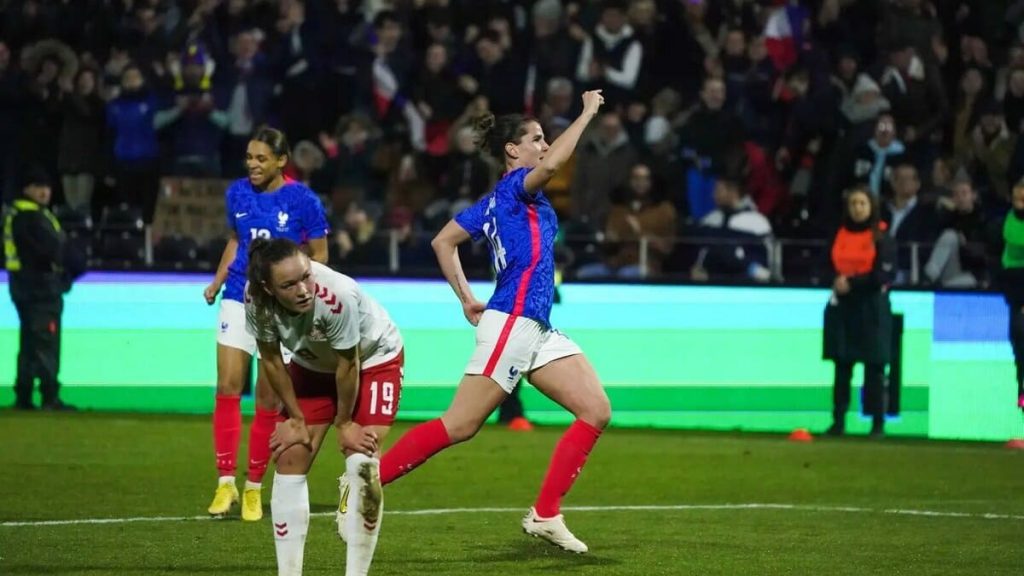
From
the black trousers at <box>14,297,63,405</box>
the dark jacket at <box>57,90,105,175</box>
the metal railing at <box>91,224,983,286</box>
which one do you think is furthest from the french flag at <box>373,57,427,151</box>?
the black trousers at <box>14,297,63,405</box>

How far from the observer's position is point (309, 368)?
25.8 ft

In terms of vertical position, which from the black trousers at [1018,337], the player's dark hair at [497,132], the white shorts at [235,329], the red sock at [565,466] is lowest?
the black trousers at [1018,337]

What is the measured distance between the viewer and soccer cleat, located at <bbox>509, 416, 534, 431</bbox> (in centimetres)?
1700

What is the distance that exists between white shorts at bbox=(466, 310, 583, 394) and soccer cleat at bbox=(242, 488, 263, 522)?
1.84 m

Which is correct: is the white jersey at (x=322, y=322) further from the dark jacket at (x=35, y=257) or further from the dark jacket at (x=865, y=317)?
the dark jacket at (x=35, y=257)

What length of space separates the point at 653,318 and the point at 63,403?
5.43 meters

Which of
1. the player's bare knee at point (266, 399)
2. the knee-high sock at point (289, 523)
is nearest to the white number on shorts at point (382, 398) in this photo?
the knee-high sock at point (289, 523)

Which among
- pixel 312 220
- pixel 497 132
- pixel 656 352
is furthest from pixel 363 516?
pixel 656 352

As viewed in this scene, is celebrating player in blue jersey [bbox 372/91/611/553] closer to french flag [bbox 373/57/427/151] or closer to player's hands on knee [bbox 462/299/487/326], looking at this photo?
player's hands on knee [bbox 462/299/487/326]

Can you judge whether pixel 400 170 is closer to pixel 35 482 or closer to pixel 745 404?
pixel 745 404

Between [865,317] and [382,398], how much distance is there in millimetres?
8793

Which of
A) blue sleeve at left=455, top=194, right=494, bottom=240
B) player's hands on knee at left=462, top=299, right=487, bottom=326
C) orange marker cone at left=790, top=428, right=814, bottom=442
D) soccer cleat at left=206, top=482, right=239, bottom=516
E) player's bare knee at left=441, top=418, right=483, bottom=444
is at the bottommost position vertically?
orange marker cone at left=790, top=428, right=814, bottom=442

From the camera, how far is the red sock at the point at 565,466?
9031mm

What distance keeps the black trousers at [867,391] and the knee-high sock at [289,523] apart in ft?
30.7
